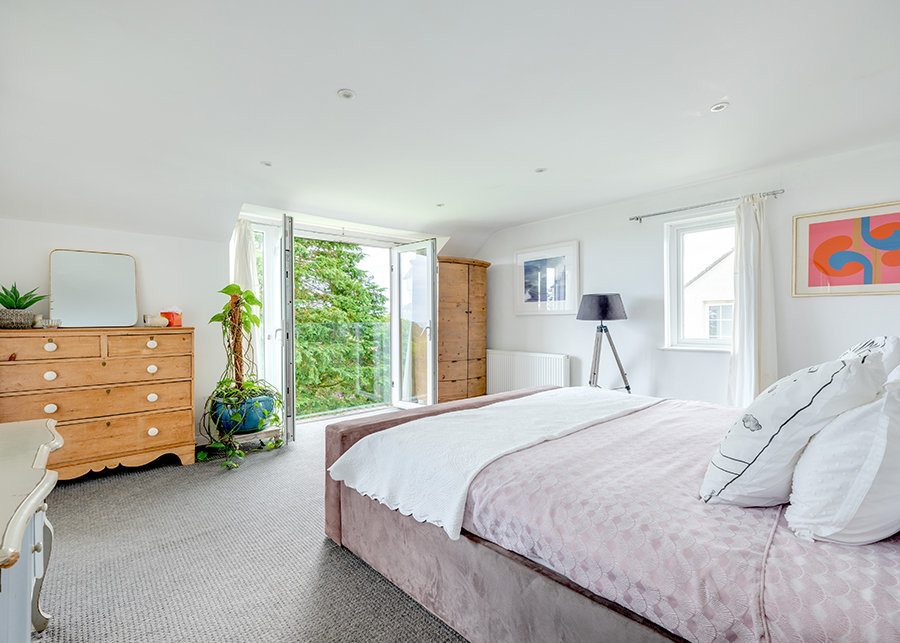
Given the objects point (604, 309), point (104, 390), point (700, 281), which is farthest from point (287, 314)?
point (700, 281)

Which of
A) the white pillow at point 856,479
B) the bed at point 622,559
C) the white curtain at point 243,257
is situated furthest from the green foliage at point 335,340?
the white pillow at point 856,479

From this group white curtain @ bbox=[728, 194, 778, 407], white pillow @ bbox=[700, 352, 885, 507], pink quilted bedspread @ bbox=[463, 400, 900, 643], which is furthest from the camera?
white curtain @ bbox=[728, 194, 778, 407]

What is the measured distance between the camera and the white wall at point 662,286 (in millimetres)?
3025

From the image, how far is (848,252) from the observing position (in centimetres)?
306

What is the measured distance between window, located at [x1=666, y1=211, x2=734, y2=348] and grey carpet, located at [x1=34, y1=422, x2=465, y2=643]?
331 cm

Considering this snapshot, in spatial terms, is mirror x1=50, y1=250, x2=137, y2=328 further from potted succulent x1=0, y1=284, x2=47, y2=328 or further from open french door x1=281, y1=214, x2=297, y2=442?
open french door x1=281, y1=214, x2=297, y2=442

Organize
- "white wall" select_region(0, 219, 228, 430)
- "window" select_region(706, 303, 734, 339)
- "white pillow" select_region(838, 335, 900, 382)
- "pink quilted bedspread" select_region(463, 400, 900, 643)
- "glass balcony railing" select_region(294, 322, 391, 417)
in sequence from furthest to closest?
"glass balcony railing" select_region(294, 322, 391, 417) < "window" select_region(706, 303, 734, 339) < "white wall" select_region(0, 219, 228, 430) < "white pillow" select_region(838, 335, 900, 382) < "pink quilted bedspread" select_region(463, 400, 900, 643)

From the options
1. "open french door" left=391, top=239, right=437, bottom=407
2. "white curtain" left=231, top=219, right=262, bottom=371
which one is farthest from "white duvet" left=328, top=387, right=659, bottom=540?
"white curtain" left=231, top=219, right=262, bottom=371

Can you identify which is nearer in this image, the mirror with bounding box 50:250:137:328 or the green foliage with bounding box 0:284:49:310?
the green foliage with bounding box 0:284:49:310

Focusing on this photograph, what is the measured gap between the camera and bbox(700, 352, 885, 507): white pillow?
1.05 metres

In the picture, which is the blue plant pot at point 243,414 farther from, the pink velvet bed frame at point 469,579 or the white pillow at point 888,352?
the white pillow at point 888,352

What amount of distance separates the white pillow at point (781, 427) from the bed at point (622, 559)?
0.06 metres

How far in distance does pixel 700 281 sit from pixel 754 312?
2.05 ft

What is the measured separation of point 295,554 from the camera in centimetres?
211
